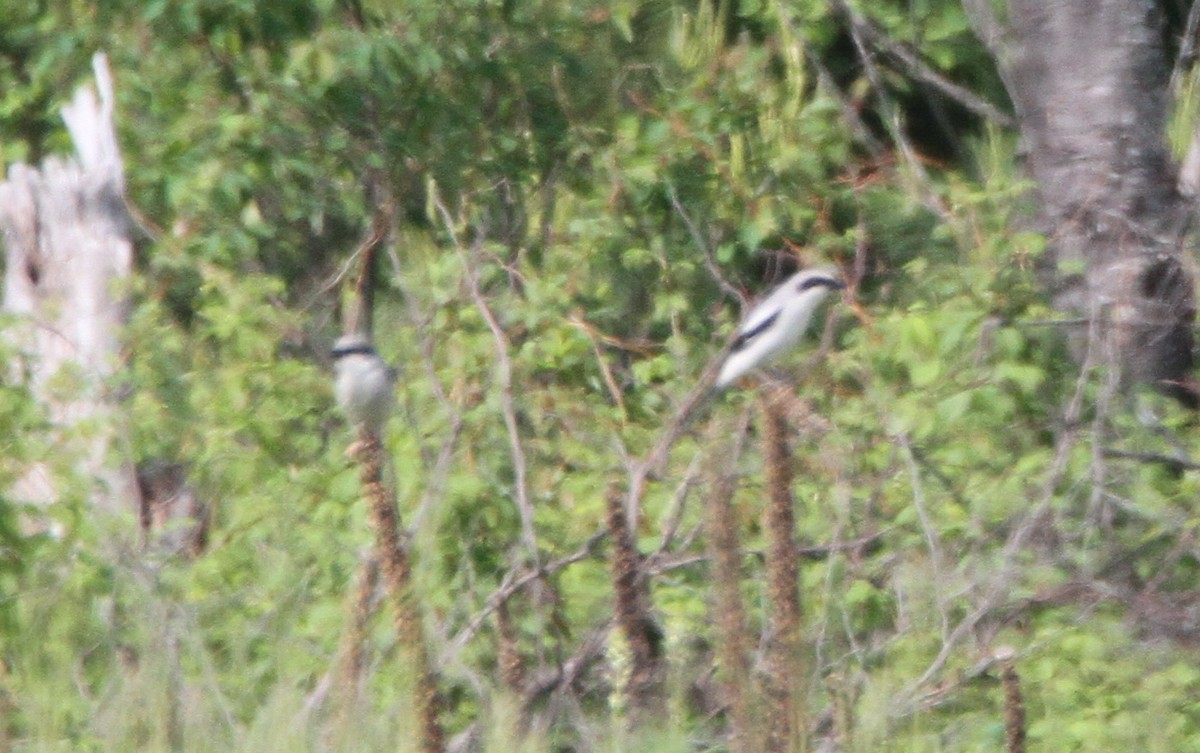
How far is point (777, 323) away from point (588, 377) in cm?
71

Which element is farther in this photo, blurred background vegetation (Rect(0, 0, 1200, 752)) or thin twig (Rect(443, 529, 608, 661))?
thin twig (Rect(443, 529, 608, 661))

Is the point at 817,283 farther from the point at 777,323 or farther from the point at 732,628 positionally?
the point at 732,628

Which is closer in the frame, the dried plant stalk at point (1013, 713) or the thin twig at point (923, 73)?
the dried plant stalk at point (1013, 713)

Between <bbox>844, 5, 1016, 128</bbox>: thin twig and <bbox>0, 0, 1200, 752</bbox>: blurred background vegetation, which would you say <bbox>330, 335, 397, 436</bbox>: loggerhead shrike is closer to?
<bbox>0, 0, 1200, 752</bbox>: blurred background vegetation

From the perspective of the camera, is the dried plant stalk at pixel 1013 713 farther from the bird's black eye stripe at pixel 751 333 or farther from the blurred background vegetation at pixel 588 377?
the bird's black eye stripe at pixel 751 333

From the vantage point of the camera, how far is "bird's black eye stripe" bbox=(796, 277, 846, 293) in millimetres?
6277

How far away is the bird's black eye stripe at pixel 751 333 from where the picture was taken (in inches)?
240

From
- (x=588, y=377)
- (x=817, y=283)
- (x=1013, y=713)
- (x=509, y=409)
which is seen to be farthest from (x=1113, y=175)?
(x=1013, y=713)

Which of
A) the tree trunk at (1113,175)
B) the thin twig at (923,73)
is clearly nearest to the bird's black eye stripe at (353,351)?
the tree trunk at (1113,175)

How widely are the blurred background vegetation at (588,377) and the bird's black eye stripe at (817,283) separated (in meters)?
0.12

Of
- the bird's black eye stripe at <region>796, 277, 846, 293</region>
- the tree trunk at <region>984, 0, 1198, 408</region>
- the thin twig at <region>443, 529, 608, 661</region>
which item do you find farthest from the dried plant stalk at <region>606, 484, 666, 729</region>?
the tree trunk at <region>984, 0, 1198, 408</region>

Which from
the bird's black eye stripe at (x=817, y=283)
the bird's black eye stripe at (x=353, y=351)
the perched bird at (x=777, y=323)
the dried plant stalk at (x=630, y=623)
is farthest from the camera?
the bird's black eye stripe at (x=817, y=283)

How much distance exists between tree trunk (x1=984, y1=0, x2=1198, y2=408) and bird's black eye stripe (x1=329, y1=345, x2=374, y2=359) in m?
2.19

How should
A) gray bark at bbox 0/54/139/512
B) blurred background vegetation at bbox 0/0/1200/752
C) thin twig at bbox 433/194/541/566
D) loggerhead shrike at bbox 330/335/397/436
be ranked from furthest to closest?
gray bark at bbox 0/54/139/512
thin twig at bbox 433/194/541/566
loggerhead shrike at bbox 330/335/397/436
blurred background vegetation at bbox 0/0/1200/752
